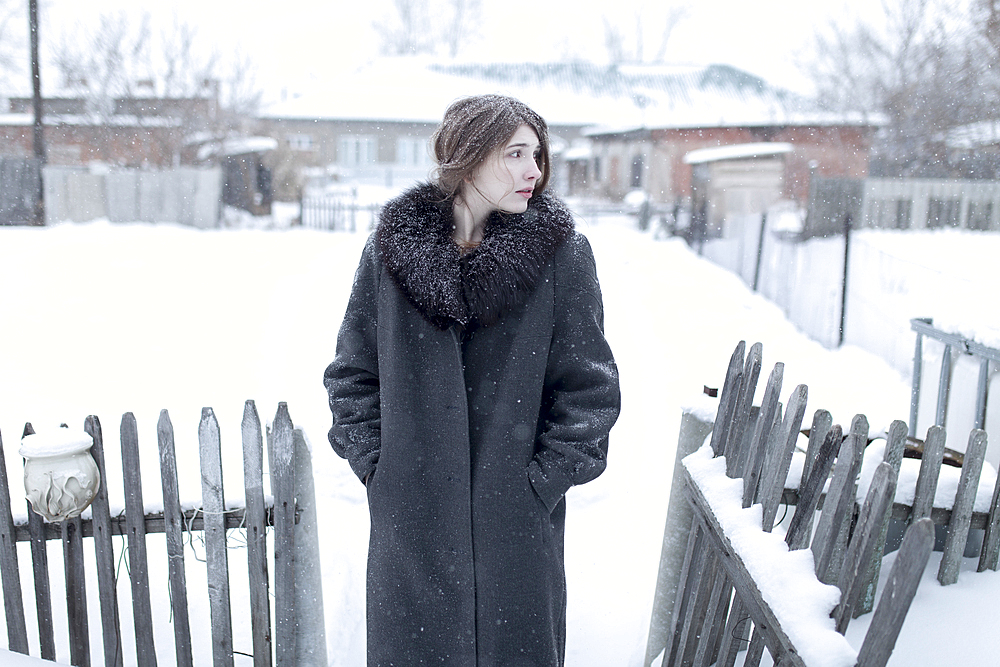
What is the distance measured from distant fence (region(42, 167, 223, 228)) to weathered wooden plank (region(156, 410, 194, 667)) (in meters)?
16.2

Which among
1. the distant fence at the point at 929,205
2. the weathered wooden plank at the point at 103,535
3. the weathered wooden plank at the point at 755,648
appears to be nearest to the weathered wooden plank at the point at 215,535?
the weathered wooden plank at the point at 103,535

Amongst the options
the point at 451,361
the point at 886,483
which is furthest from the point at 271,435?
the point at 886,483

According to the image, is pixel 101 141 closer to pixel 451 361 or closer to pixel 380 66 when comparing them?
pixel 380 66

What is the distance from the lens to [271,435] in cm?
216

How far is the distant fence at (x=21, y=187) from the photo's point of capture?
49.1 ft

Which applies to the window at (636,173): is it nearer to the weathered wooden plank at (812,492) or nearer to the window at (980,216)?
the window at (980,216)

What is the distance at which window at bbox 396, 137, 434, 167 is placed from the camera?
28.4 meters

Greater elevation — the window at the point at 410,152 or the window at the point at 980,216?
the window at the point at 410,152

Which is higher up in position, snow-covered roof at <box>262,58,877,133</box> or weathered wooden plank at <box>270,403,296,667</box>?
snow-covered roof at <box>262,58,877,133</box>

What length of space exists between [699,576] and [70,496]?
2008 millimetres

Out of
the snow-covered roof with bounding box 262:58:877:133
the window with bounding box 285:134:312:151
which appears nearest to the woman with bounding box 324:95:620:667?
the snow-covered roof with bounding box 262:58:877:133

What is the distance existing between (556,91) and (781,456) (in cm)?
2919

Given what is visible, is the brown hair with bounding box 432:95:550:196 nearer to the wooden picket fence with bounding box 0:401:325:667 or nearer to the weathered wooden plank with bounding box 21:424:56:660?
the wooden picket fence with bounding box 0:401:325:667

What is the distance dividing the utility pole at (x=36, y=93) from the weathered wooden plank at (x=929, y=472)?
57.1 ft
